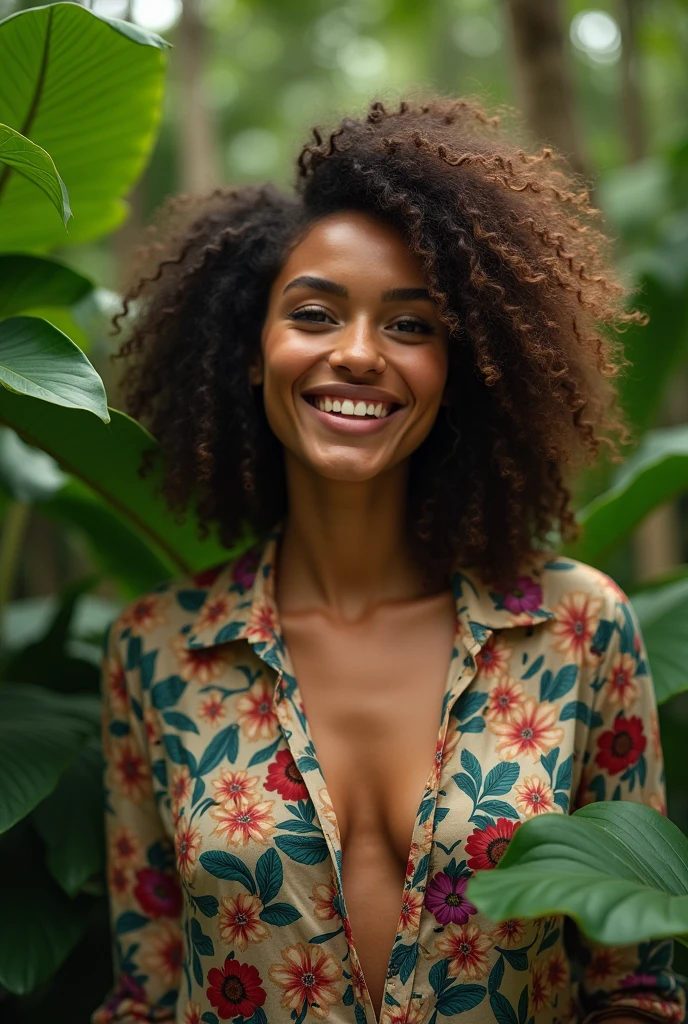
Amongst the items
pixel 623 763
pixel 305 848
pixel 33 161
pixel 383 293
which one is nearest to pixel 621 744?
pixel 623 763

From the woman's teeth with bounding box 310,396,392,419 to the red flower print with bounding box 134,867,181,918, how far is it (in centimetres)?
74

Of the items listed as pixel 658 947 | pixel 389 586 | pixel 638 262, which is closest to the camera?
pixel 658 947

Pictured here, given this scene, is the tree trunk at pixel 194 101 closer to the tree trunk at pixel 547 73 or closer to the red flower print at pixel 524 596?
the tree trunk at pixel 547 73

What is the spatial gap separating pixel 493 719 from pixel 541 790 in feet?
0.39

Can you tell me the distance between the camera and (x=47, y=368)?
1.33 meters

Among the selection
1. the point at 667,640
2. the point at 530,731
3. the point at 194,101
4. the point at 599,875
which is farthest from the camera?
the point at 194,101

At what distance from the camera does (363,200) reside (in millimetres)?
1545

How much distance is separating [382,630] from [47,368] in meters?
0.63

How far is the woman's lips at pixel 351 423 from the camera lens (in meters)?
1.49

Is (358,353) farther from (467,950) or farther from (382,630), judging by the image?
(467,950)

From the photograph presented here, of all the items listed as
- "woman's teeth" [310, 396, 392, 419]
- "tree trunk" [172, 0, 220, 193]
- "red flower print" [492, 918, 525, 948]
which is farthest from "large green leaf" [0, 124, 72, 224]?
"tree trunk" [172, 0, 220, 193]

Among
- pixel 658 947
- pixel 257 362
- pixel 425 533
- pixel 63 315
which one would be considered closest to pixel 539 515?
pixel 425 533

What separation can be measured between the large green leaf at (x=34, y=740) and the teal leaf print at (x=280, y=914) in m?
0.38

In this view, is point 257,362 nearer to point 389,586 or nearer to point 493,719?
point 389,586
